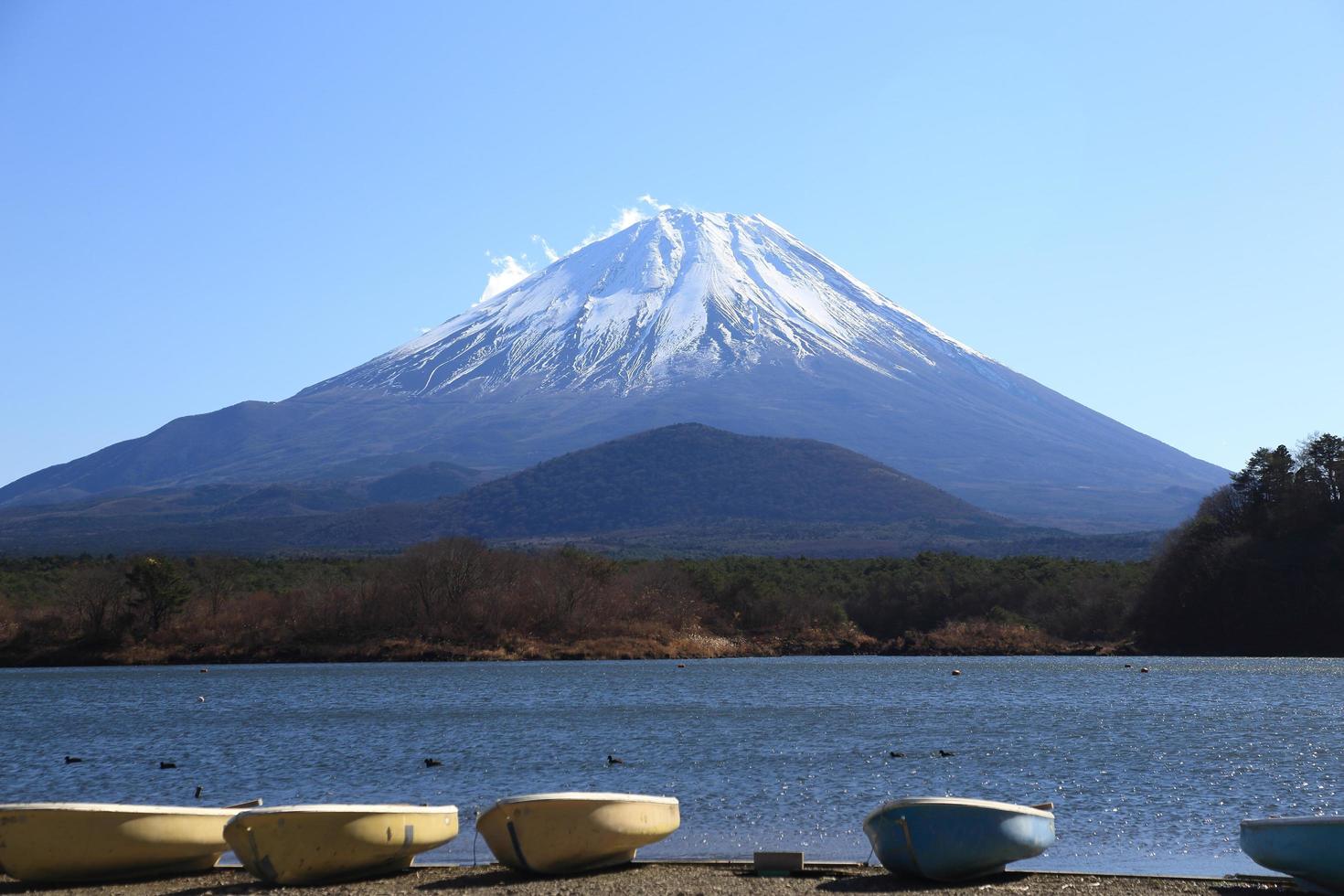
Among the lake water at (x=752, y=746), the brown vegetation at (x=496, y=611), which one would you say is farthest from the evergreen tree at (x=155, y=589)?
the lake water at (x=752, y=746)

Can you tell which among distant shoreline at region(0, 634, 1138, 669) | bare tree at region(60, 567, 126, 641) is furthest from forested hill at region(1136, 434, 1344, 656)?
bare tree at region(60, 567, 126, 641)

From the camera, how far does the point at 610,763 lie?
97.3ft

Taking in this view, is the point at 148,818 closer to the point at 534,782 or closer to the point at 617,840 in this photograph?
the point at 617,840

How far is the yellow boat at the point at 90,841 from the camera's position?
54.9 feet

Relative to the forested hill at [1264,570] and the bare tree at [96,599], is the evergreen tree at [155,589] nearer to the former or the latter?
the bare tree at [96,599]

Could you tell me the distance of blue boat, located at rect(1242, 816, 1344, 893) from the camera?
15.5m

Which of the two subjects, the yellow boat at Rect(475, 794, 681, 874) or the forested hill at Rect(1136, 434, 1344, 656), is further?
the forested hill at Rect(1136, 434, 1344, 656)

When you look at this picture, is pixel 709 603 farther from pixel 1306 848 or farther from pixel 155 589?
pixel 1306 848

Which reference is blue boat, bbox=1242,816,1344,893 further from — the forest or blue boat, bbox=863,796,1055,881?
the forest

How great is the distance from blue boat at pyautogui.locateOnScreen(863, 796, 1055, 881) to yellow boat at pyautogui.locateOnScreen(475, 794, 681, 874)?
9.92 ft

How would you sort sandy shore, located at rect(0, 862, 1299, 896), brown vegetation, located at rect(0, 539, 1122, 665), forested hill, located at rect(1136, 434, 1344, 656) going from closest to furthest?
sandy shore, located at rect(0, 862, 1299, 896) < forested hill, located at rect(1136, 434, 1344, 656) < brown vegetation, located at rect(0, 539, 1122, 665)

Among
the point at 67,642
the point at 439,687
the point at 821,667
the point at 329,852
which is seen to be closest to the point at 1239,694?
the point at 821,667

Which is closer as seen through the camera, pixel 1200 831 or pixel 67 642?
pixel 1200 831

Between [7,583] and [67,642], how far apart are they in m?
11.4
